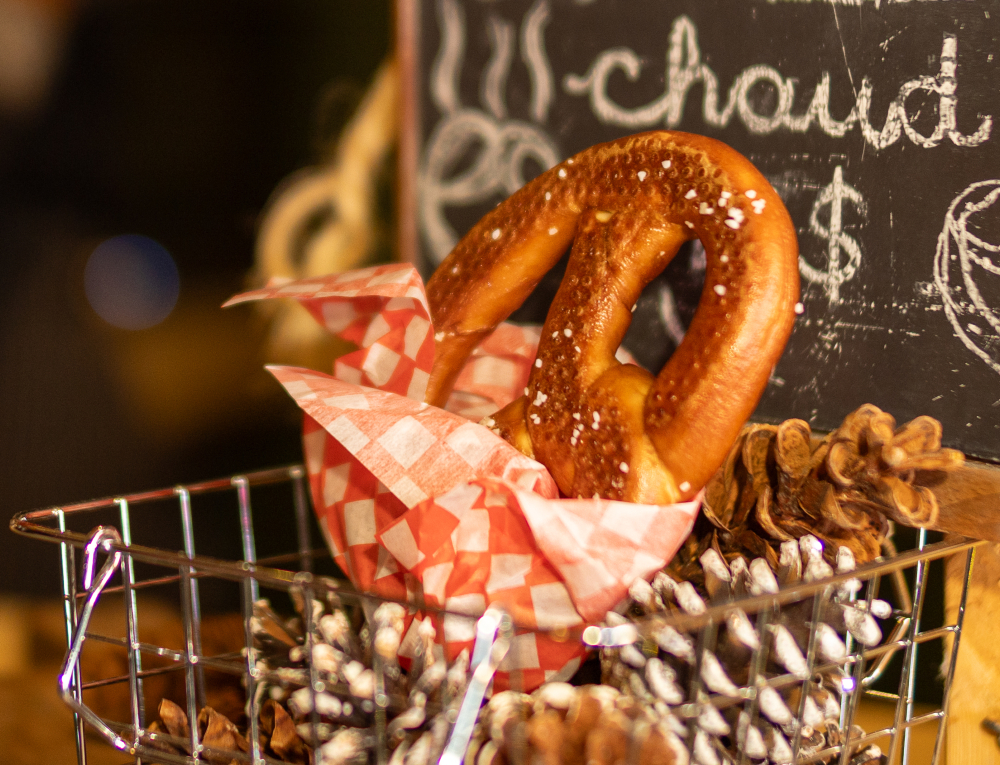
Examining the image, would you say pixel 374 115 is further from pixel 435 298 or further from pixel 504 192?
pixel 435 298

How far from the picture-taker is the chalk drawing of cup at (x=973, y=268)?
0.44 m

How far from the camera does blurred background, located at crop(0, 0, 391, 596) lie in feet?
2.34

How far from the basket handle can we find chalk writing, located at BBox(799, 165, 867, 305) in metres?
0.42

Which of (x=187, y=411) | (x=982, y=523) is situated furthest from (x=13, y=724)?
(x=982, y=523)

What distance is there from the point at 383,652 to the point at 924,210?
0.37 m

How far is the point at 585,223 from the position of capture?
47 cm

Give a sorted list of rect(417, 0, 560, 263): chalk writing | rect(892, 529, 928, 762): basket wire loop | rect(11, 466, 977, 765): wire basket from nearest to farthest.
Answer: rect(11, 466, 977, 765): wire basket < rect(892, 529, 928, 762): basket wire loop < rect(417, 0, 560, 263): chalk writing

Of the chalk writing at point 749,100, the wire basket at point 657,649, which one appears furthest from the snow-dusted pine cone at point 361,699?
the chalk writing at point 749,100

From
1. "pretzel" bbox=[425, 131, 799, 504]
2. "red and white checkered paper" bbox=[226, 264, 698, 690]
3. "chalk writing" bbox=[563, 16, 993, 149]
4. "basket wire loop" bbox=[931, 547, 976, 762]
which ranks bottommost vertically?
"basket wire loop" bbox=[931, 547, 976, 762]

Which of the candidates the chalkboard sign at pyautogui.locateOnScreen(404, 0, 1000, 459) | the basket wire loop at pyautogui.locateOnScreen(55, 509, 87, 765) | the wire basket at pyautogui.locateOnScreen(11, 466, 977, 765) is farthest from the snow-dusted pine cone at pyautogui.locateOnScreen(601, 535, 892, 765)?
the basket wire loop at pyautogui.locateOnScreen(55, 509, 87, 765)

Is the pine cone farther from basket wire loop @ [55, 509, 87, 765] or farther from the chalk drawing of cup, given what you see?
basket wire loop @ [55, 509, 87, 765]

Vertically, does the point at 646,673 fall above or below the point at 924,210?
below

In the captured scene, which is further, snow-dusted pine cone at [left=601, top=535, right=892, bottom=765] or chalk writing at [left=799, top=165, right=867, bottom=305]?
chalk writing at [left=799, top=165, right=867, bottom=305]

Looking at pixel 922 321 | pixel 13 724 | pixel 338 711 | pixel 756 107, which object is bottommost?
pixel 13 724
